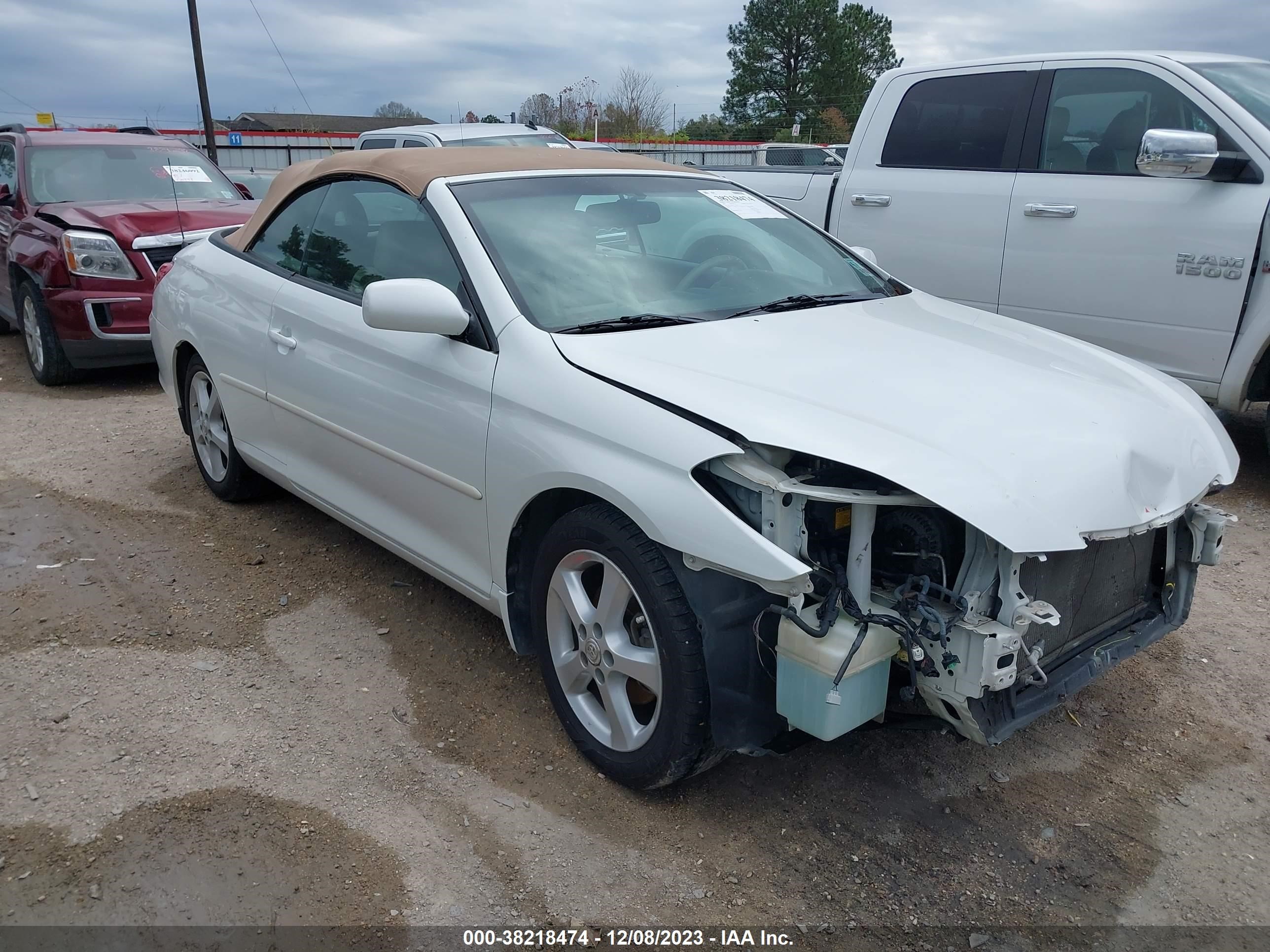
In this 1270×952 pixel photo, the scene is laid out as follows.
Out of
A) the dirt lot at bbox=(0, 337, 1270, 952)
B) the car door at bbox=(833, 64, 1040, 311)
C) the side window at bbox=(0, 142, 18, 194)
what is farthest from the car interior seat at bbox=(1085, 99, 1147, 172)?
the side window at bbox=(0, 142, 18, 194)

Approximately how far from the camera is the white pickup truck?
15.6 ft

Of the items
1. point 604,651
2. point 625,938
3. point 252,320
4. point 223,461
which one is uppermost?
point 252,320

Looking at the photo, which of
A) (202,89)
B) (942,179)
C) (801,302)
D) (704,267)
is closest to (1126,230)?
(942,179)

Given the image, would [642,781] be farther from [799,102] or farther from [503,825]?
[799,102]

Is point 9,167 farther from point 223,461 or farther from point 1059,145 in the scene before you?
point 1059,145

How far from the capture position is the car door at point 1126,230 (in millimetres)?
4793

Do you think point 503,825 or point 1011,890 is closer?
point 1011,890

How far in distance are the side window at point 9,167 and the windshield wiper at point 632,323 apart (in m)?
7.17

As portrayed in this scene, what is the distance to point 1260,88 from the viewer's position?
504 cm

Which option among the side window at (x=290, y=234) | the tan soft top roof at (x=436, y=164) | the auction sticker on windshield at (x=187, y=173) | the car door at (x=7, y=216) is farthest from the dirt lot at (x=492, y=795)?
the auction sticker on windshield at (x=187, y=173)

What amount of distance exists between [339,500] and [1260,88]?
4866mm

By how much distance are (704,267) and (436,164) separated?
102 cm

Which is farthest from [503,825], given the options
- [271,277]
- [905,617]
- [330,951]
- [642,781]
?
[271,277]

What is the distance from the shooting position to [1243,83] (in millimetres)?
5008
